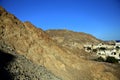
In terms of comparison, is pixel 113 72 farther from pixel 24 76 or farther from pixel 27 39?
pixel 24 76

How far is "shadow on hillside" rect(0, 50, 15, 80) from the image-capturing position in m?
14.9

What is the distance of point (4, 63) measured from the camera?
56.5 feet

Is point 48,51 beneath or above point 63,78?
above

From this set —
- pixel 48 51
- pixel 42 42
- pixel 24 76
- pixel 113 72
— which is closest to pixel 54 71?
pixel 48 51

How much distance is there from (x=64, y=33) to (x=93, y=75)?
293ft

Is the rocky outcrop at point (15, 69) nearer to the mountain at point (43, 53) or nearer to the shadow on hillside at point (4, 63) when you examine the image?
the shadow on hillside at point (4, 63)

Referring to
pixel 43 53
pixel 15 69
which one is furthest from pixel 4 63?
pixel 43 53

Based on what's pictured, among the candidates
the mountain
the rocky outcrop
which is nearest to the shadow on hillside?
the rocky outcrop

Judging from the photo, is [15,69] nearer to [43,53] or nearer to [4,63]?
[4,63]

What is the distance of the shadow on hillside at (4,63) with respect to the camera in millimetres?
14883

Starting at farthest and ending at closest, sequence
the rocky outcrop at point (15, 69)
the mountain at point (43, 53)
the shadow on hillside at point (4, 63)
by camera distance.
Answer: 1. the mountain at point (43, 53)
2. the rocky outcrop at point (15, 69)
3. the shadow on hillside at point (4, 63)

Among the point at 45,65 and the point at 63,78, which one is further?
the point at 45,65

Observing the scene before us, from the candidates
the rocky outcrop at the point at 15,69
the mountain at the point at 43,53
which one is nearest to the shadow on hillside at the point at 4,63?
the rocky outcrop at the point at 15,69

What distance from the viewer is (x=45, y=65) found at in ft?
80.9
